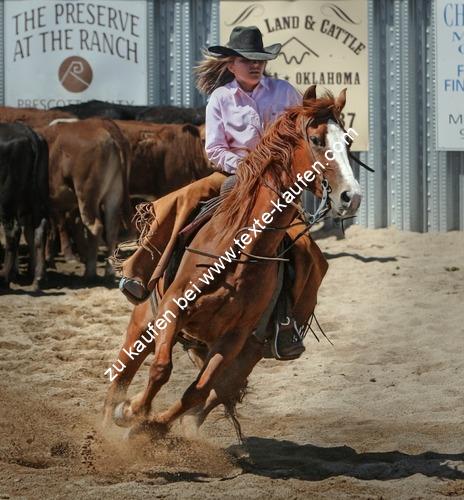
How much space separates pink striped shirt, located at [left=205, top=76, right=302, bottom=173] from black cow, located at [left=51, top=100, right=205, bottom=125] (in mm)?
7008

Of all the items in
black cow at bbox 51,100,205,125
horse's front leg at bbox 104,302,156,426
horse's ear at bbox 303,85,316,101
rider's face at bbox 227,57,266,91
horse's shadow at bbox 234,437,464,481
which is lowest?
horse's shadow at bbox 234,437,464,481

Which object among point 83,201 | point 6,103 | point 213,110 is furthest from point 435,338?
point 6,103

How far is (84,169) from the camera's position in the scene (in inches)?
469

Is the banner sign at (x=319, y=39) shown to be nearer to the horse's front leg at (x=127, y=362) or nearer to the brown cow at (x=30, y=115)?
the brown cow at (x=30, y=115)

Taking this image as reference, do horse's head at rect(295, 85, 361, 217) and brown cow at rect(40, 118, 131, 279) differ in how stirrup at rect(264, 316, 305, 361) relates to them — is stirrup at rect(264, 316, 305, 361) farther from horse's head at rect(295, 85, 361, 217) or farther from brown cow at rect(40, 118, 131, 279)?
brown cow at rect(40, 118, 131, 279)

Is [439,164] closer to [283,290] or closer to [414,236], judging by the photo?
[414,236]

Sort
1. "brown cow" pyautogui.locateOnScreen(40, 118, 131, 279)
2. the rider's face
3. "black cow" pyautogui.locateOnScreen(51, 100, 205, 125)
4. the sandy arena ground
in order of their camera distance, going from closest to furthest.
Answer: the sandy arena ground < the rider's face < "brown cow" pyautogui.locateOnScreen(40, 118, 131, 279) < "black cow" pyautogui.locateOnScreen(51, 100, 205, 125)

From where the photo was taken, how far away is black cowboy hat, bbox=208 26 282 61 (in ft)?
20.5

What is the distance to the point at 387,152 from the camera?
13.3 metres

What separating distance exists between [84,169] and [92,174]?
0.10m

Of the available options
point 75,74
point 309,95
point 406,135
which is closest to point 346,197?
point 309,95

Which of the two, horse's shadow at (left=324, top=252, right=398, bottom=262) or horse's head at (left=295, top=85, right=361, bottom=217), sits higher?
horse's head at (left=295, top=85, right=361, bottom=217)

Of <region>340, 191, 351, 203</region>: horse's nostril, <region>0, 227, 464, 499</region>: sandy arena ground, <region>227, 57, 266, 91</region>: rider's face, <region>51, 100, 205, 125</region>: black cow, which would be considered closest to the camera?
<region>340, 191, 351, 203</region>: horse's nostril

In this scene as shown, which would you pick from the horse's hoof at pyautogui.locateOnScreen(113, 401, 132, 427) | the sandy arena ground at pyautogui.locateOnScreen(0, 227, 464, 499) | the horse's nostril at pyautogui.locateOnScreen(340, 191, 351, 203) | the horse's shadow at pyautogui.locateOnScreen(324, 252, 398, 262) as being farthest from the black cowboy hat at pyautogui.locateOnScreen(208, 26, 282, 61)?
the horse's shadow at pyautogui.locateOnScreen(324, 252, 398, 262)
